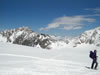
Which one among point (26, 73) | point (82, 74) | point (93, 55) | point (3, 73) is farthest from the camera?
point (93, 55)

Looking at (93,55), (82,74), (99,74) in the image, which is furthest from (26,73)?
(93,55)

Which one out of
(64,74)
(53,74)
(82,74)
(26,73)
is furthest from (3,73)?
(82,74)

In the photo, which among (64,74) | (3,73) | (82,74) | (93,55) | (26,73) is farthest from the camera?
(93,55)

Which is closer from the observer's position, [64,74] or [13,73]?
[13,73]

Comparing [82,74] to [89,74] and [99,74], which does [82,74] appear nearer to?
[89,74]

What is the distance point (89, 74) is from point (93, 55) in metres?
3.75

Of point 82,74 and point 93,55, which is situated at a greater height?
point 93,55

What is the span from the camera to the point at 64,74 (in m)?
9.55

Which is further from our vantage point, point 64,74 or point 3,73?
point 64,74

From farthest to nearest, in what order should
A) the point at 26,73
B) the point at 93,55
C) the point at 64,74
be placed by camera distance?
the point at 93,55 → the point at 64,74 → the point at 26,73

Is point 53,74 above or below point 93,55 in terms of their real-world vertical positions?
below

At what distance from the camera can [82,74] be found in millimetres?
10188

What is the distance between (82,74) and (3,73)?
18.9 feet

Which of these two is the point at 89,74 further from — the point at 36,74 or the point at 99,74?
the point at 36,74
